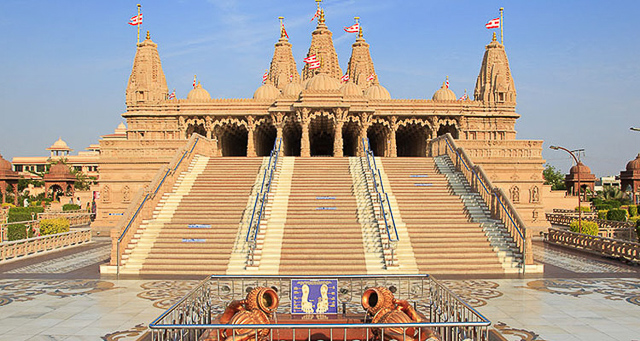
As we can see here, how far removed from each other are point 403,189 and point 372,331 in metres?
15.2

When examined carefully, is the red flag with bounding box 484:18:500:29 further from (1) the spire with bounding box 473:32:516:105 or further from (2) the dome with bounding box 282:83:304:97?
(2) the dome with bounding box 282:83:304:97

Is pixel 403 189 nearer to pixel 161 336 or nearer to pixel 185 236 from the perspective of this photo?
pixel 185 236

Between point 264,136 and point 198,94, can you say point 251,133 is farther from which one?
point 198,94

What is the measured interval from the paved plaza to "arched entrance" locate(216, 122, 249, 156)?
2259 centimetres

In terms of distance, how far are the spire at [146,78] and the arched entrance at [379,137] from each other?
55.9ft

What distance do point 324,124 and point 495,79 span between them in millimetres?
14636

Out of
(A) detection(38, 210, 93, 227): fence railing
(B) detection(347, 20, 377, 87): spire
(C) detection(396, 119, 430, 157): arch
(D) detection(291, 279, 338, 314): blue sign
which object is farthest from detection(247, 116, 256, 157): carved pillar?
(D) detection(291, 279, 338, 314): blue sign

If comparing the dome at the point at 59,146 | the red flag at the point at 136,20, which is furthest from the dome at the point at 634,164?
the dome at the point at 59,146

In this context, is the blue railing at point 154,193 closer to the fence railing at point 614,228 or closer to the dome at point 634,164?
the fence railing at point 614,228

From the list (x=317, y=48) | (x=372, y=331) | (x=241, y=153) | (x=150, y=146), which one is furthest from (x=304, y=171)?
(x=317, y=48)

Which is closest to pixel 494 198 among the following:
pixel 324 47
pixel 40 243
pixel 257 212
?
pixel 257 212

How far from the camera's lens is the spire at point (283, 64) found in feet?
167

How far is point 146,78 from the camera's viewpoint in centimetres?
4084

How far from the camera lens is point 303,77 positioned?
5294cm
